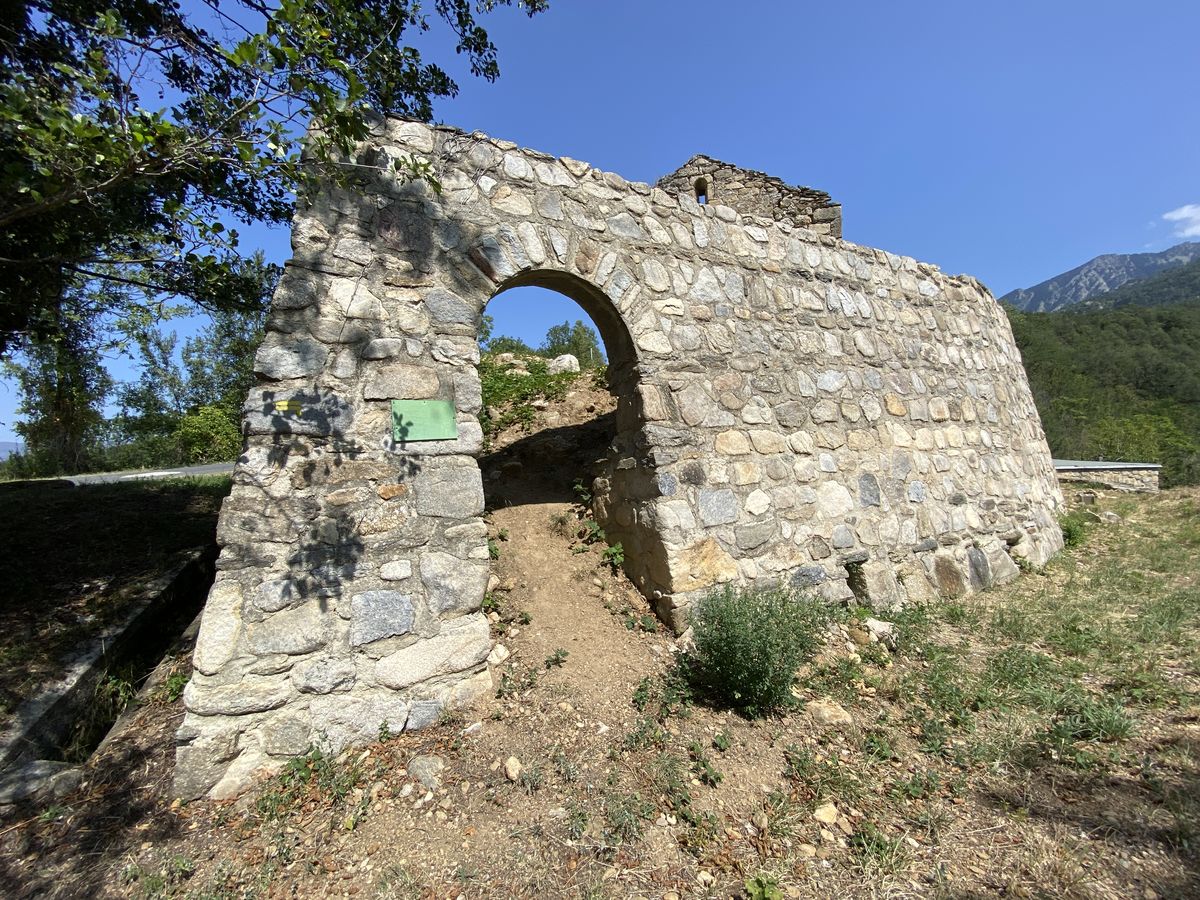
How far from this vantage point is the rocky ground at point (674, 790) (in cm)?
209

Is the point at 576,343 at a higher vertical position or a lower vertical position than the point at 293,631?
higher

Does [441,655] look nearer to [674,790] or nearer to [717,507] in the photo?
[674,790]

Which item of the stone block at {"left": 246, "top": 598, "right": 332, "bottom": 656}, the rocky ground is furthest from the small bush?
the stone block at {"left": 246, "top": 598, "right": 332, "bottom": 656}

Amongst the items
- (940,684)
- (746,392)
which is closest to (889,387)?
(746,392)

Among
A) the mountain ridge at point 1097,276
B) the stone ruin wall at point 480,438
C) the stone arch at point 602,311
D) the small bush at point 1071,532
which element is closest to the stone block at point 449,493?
the stone ruin wall at point 480,438

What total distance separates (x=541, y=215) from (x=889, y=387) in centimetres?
A: 393

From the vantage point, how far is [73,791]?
8.15 ft

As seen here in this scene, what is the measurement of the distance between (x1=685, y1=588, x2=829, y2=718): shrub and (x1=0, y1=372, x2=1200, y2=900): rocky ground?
0.15 m

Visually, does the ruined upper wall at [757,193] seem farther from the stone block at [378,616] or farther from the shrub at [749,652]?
the stone block at [378,616]

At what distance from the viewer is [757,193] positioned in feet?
23.4

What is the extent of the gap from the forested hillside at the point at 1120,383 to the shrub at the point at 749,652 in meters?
31.5

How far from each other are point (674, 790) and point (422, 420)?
2.38 meters

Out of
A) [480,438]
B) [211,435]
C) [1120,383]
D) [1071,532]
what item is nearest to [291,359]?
[480,438]

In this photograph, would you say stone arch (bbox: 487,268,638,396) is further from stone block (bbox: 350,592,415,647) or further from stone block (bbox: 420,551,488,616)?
stone block (bbox: 350,592,415,647)
